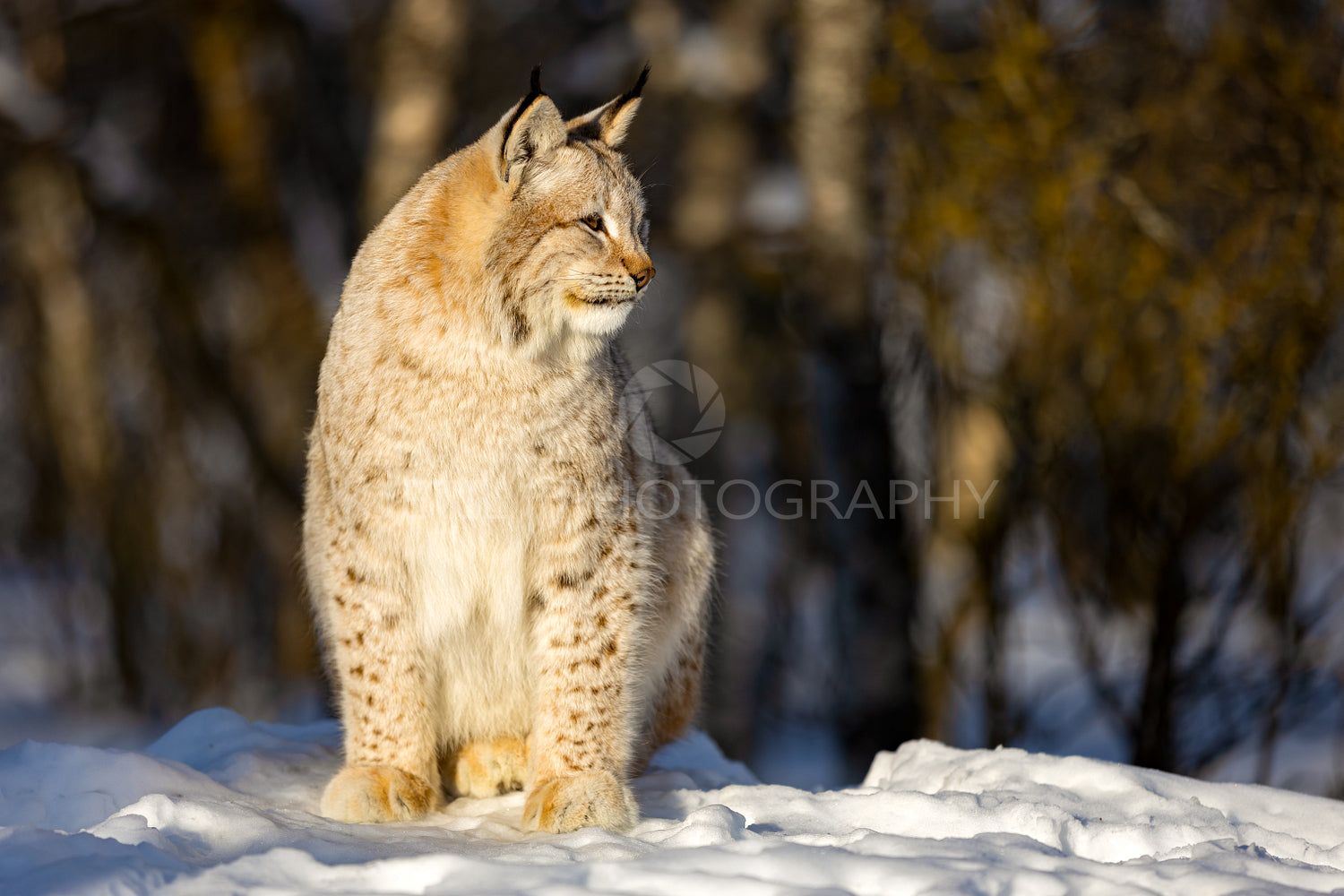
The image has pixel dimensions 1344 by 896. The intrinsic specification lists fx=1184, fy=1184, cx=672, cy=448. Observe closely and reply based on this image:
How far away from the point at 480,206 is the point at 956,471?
440 centimetres

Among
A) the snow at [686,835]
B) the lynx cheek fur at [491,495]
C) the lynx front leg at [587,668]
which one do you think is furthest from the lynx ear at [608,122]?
the snow at [686,835]

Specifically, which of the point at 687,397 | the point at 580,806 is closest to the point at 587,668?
the point at 580,806

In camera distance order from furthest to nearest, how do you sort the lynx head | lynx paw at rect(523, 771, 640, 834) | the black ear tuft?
the black ear tuft, the lynx head, lynx paw at rect(523, 771, 640, 834)

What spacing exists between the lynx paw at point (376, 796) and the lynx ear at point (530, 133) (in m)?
1.68

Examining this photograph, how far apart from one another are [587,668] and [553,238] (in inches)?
48.0

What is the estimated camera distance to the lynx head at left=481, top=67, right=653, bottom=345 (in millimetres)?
3305

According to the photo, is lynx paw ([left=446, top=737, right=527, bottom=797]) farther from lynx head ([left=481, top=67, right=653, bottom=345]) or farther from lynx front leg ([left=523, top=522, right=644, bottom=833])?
lynx head ([left=481, top=67, right=653, bottom=345])

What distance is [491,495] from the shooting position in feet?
10.5

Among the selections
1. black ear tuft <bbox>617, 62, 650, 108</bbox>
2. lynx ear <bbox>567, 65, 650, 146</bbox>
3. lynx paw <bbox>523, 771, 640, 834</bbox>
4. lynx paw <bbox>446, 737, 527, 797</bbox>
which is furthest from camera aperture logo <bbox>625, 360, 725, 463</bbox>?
lynx paw <bbox>523, 771, 640, 834</bbox>

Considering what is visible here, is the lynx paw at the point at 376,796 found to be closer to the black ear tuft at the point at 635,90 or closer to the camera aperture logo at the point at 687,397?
the camera aperture logo at the point at 687,397

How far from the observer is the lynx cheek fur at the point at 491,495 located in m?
3.20

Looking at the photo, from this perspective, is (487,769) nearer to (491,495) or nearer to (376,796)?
(376,796)

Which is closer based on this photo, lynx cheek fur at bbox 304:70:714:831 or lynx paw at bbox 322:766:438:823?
lynx paw at bbox 322:766:438:823

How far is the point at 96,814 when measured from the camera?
107 inches
